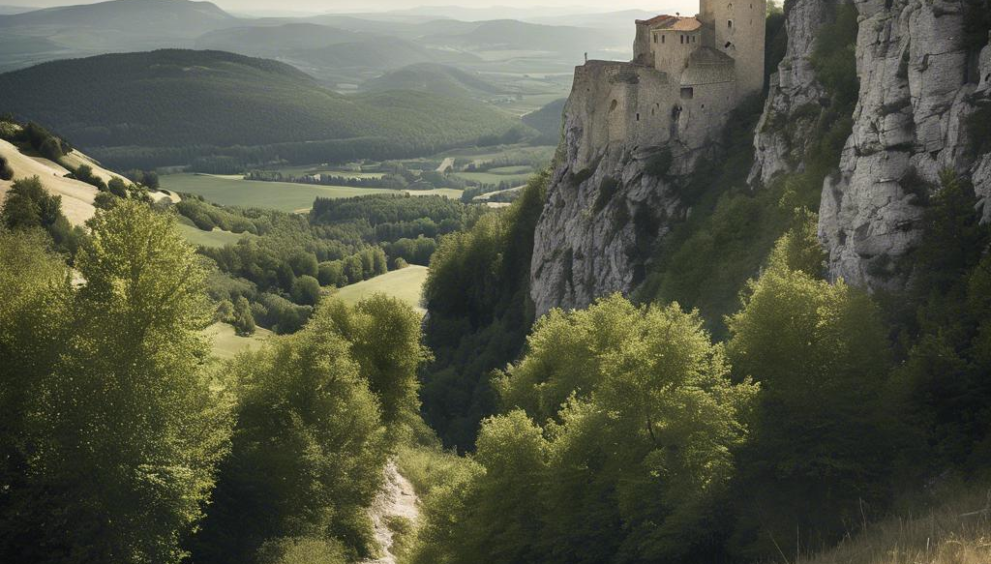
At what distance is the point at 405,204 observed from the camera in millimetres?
188375

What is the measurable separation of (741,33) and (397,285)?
74105mm

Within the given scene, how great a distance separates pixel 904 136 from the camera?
3772 cm

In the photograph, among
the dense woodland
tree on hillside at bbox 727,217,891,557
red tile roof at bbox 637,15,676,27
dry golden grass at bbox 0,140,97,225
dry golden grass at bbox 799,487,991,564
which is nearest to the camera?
Answer: dry golden grass at bbox 799,487,991,564

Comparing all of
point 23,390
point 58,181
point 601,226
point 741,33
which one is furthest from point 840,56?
point 58,181

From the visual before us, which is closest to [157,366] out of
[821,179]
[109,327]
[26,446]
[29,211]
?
[109,327]

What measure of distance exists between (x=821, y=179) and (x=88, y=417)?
3586 cm

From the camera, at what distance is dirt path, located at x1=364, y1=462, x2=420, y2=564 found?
42.0 meters

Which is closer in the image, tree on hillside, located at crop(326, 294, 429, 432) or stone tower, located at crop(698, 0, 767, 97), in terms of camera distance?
tree on hillside, located at crop(326, 294, 429, 432)

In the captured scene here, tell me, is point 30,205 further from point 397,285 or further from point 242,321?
point 397,285

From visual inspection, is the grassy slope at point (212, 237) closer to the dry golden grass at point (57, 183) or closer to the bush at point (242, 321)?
the dry golden grass at point (57, 183)

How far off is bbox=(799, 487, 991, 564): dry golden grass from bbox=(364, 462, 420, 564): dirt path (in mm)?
21929

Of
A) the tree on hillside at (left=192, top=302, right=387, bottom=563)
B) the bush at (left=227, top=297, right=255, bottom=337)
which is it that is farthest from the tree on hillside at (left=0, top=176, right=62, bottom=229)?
the tree on hillside at (left=192, top=302, right=387, bottom=563)

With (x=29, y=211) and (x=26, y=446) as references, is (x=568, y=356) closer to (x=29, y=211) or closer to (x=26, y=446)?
(x=26, y=446)

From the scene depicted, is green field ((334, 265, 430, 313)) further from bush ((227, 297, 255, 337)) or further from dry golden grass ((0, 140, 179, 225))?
dry golden grass ((0, 140, 179, 225))
